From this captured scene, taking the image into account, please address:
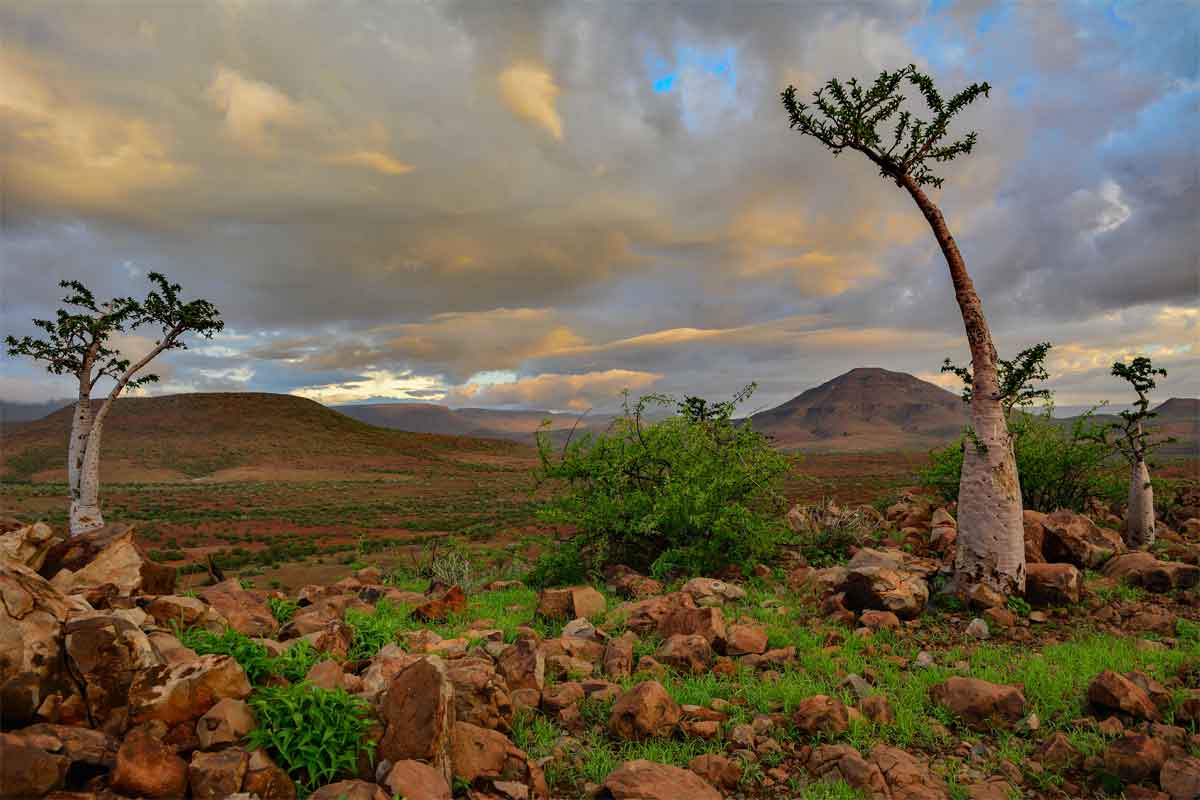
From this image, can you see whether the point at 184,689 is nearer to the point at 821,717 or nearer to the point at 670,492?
the point at 821,717

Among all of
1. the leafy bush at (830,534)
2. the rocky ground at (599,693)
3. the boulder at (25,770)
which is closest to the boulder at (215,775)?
the rocky ground at (599,693)

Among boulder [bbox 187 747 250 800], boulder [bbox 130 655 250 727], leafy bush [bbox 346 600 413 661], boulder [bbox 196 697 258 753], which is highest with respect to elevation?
boulder [bbox 130 655 250 727]

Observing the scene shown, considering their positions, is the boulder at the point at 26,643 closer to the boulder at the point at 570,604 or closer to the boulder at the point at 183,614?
the boulder at the point at 183,614

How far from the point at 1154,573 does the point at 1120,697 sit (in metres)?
5.21

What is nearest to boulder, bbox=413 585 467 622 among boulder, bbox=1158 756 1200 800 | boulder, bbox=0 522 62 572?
boulder, bbox=0 522 62 572

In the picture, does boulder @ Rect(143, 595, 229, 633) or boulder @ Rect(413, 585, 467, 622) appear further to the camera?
boulder @ Rect(413, 585, 467, 622)

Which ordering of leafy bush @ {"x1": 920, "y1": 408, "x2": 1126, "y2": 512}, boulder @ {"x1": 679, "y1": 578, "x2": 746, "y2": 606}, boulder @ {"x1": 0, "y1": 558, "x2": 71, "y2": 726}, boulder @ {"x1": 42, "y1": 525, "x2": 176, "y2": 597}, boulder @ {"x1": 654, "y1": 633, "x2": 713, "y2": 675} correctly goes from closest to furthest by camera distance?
boulder @ {"x1": 0, "y1": 558, "x2": 71, "y2": 726}
boulder @ {"x1": 654, "y1": 633, "x2": 713, "y2": 675}
boulder @ {"x1": 42, "y1": 525, "x2": 176, "y2": 597}
boulder @ {"x1": 679, "y1": 578, "x2": 746, "y2": 606}
leafy bush @ {"x1": 920, "y1": 408, "x2": 1126, "y2": 512}

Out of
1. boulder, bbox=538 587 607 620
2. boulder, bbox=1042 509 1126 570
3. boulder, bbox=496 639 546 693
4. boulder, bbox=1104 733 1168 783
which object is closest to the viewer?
boulder, bbox=1104 733 1168 783

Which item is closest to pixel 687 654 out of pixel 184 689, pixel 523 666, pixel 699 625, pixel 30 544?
pixel 699 625

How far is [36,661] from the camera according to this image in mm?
3877

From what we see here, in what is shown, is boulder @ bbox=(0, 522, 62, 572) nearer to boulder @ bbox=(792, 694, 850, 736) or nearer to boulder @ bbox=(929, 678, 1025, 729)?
boulder @ bbox=(792, 694, 850, 736)

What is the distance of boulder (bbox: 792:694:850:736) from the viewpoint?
5.04 m

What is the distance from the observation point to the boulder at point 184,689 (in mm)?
3799

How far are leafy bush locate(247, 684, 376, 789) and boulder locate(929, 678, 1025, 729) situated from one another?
4.56m
